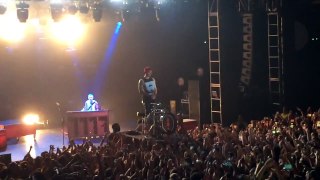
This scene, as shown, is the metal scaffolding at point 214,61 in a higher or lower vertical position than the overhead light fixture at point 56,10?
lower

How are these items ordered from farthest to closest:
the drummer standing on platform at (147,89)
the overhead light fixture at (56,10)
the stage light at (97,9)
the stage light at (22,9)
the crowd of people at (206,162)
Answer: the stage light at (97,9)
the overhead light fixture at (56,10)
the stage light at (22,9)
the drummer standing on platform at (147,89)
the crowd of people at (206,162)

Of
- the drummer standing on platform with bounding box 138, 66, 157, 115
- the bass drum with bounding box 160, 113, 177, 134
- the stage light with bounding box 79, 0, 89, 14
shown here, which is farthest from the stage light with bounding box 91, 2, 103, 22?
the bass drum with bounding box 160, 113, 177, 134

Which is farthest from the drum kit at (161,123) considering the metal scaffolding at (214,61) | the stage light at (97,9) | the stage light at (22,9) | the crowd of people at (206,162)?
the stage light at (22,9)

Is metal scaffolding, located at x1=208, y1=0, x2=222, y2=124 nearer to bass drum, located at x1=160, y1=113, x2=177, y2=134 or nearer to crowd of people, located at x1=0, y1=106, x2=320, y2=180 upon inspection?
bass drum, located at x1=160, y1=113, x2=177, y2=134

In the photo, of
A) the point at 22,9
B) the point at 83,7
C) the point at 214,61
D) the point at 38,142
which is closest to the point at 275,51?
the point at 214,61

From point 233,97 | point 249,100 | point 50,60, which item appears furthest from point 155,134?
point 50,60

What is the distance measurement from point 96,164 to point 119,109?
12.5 m

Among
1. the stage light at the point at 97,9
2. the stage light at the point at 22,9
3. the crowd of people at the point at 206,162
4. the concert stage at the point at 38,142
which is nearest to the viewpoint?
the crowd of people at the point at 206,162

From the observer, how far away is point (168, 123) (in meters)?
12.4

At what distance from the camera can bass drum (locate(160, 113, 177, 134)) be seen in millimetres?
12375

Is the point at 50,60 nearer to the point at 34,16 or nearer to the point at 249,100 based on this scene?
the point at 34,16

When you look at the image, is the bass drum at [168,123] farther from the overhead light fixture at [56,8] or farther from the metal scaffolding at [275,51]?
the overhead light fixture at [56,8]

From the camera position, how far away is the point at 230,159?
23.6ft

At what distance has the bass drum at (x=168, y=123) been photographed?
12.4 m
